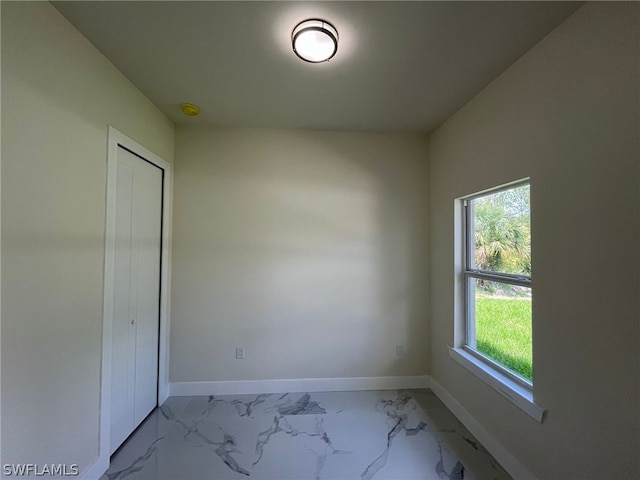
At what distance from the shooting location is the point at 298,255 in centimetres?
270

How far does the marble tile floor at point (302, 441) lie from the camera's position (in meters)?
1.67

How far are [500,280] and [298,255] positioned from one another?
1.73 meters

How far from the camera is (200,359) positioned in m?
2.59

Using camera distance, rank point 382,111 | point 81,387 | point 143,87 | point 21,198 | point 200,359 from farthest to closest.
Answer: point 200,359
point 382,111
point 143,87
point 81,387
point 21,198

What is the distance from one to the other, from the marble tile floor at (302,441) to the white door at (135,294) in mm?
248

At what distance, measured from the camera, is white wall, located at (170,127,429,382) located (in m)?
2.61

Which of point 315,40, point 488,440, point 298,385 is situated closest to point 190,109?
point 315,40

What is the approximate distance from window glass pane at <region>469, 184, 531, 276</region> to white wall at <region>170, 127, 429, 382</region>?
24.7 inches

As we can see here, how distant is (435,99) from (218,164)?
6.75 feet

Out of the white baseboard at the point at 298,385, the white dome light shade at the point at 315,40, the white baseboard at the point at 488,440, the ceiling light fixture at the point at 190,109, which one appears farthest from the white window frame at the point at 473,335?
the ceiling light fixture at the point at 190,109

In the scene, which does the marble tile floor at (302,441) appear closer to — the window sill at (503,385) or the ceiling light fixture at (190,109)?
the window sill at (503,385)

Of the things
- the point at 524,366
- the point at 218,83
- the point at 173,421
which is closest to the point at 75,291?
the point at 173,421

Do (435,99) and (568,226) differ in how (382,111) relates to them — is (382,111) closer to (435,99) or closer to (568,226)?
(435,99)

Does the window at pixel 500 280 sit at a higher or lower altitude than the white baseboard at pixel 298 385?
higher
